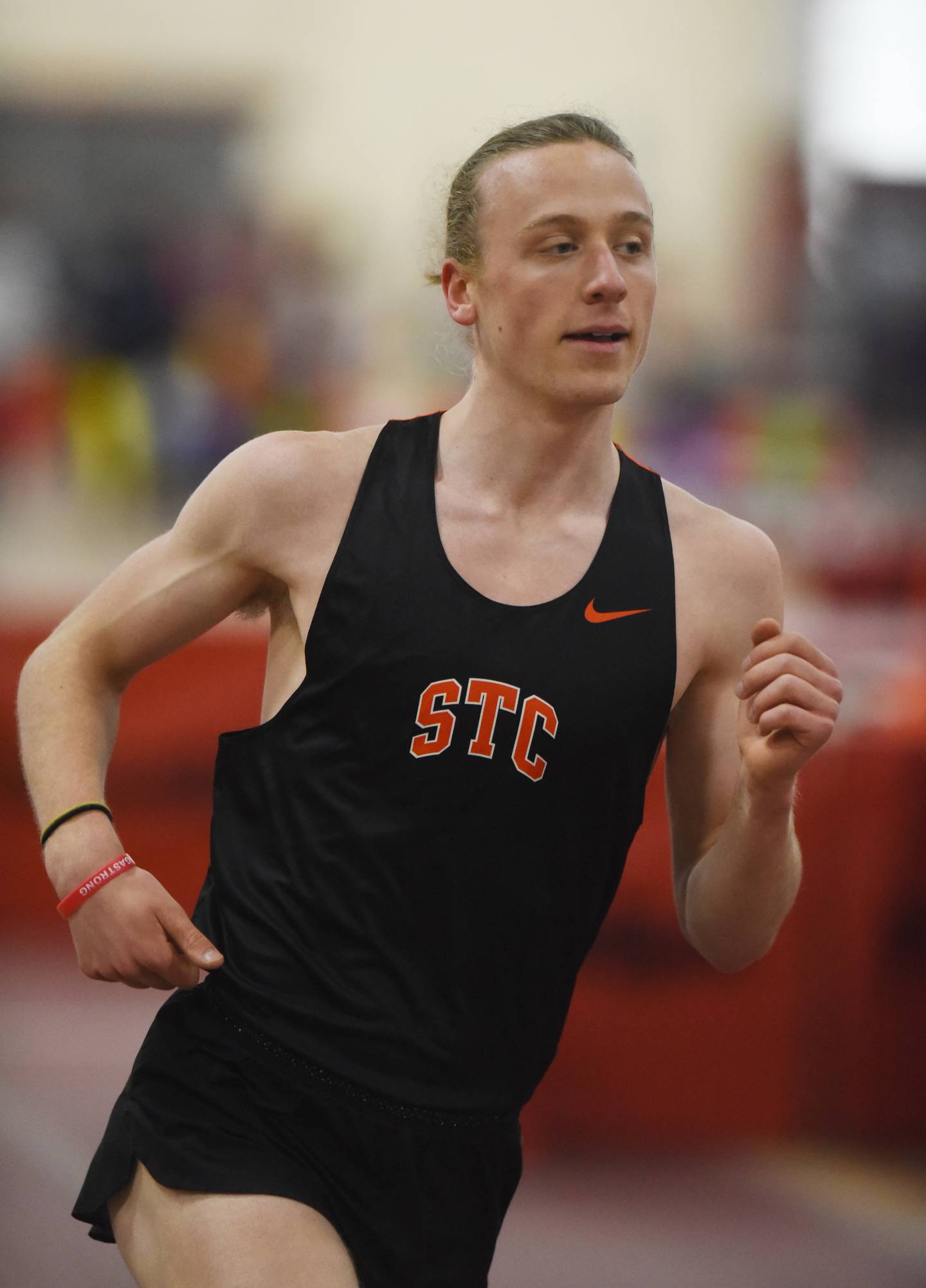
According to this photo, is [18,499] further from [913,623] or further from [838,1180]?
[838,1180]

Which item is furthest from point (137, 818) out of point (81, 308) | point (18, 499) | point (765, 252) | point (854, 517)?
point (765, 252)

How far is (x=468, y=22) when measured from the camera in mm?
16234

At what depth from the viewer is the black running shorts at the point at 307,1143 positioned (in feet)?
5.98

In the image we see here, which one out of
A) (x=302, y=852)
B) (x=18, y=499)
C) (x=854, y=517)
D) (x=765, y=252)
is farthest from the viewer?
(x=765, y=252)

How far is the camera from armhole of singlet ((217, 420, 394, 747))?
1.90 meters

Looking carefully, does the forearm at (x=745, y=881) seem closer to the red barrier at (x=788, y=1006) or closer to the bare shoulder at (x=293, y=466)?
the bare shoulder at (x=293, y=466)

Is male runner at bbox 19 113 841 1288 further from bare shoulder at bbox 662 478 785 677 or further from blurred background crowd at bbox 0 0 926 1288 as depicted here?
blurred background crowd at bbox 0 0 926 1288

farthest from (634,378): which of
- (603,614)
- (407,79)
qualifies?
(603,614)

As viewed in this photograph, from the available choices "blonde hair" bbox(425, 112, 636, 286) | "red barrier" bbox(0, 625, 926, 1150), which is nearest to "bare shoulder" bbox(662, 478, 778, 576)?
"blonde hair" bbox(425, 112, 636, 286)

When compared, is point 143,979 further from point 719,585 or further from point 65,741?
point 719,585

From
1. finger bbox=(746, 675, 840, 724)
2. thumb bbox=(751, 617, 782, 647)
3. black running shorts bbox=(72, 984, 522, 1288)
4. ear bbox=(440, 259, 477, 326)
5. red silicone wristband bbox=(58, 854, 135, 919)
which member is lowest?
black running shorts bbox=(72, 984, 522, 1288)

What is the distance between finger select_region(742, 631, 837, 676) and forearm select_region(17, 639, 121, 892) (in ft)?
2.63

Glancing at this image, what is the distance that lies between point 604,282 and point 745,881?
2.54 feet

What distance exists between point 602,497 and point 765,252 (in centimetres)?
1417
